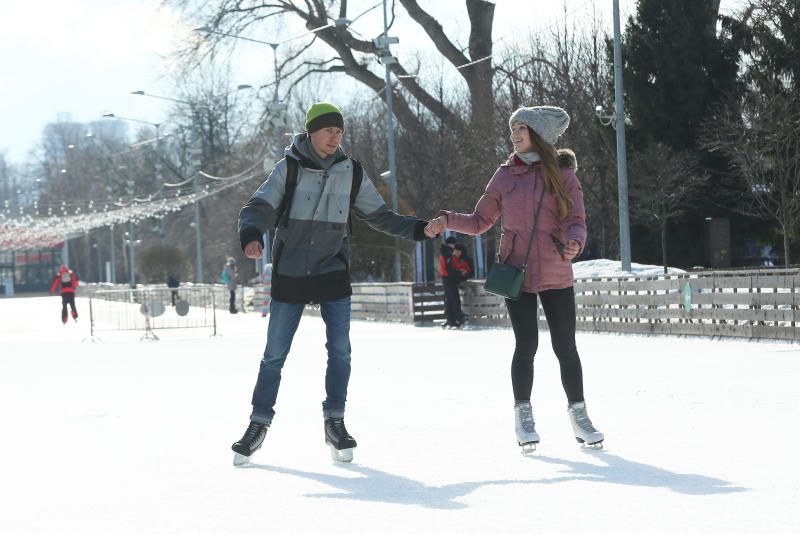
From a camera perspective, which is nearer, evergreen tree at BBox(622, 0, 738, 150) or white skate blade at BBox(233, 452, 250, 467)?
white skate blade at BBox(233, 452, 250, 467)

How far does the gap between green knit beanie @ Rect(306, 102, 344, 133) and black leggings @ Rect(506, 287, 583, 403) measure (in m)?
1.19

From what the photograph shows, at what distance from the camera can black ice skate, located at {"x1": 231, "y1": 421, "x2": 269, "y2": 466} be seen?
612 cm

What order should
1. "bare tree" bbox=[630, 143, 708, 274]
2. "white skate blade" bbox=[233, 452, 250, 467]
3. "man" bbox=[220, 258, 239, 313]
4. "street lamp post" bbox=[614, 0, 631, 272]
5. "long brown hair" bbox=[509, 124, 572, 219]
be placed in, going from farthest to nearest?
"man" bbox=[220, 258, 239, 313] → "bare tree" bbox=[630, 143, 708, 274] → "street lamp post" bbox=[614, 0, 631, 272] → "long brown hair" bbox=[509, 124, 572, 219] → "white skate blade" bbox=[233, 452, 250, 467]

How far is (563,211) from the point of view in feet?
20.9

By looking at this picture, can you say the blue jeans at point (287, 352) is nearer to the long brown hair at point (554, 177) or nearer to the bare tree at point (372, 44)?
the long brown hair at point (554, 177)

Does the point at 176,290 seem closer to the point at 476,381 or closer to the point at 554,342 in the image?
the point at 476,381

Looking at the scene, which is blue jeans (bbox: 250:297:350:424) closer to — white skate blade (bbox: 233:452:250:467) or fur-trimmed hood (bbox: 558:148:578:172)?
white skate blade (bbox: 233:452:250:467)

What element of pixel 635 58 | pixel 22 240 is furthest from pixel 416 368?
pixel 22 240

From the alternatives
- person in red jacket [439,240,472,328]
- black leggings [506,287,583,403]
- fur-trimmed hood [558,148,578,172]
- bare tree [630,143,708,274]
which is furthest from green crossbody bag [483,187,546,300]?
bare tree [630,143,708,274]

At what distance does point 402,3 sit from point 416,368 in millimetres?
30124

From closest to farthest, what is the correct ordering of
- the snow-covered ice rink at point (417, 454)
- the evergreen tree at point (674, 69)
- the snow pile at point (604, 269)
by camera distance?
the snow-covered ice rink at point (417, 454), the snow pile at point (604, 269), the evergreen tree at point (674, 69)

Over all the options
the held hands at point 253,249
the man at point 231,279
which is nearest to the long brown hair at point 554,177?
the held hands at point 253,249

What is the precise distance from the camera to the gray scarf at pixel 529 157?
253 inches

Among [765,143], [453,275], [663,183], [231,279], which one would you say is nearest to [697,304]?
[453,275]
